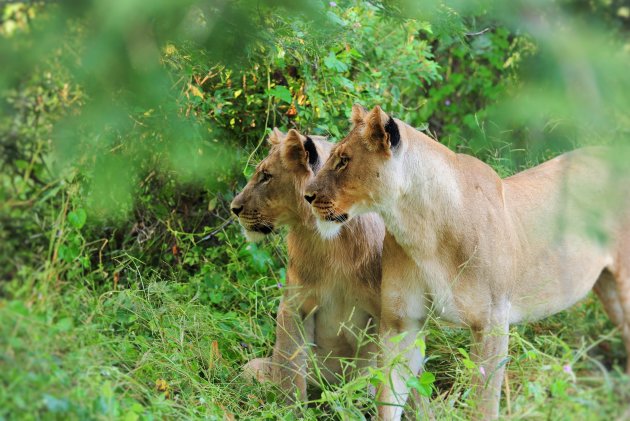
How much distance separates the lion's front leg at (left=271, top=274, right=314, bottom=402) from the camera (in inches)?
218

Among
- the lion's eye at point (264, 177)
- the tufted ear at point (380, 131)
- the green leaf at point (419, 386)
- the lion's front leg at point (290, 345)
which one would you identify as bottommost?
the lion's front leg at point (290, 345)

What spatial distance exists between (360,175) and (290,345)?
1269mm

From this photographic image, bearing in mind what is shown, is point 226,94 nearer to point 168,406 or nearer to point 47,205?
point 47,205

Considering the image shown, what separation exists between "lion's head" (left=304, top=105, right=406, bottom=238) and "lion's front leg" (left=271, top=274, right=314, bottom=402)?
0.79 metres

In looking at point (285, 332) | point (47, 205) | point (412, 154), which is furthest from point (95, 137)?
point (47, 205)

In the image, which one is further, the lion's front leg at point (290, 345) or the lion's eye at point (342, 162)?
the lion's front leg at point (290, 345)

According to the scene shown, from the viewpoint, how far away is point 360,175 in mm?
4902

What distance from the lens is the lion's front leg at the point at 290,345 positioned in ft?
18.2

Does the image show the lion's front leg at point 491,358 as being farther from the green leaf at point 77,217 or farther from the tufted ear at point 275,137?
the green leaf at point 77,217

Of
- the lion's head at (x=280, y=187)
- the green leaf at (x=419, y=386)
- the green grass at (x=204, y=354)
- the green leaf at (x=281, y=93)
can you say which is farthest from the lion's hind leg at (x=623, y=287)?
the green leaf at (x=281, y=93)

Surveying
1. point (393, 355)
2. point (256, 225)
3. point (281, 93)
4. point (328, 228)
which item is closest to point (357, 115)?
point (328, 228)

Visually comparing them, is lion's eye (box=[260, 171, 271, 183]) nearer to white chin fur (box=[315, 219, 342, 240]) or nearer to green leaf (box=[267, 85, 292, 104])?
white chin fur (box=[315, 219, 342, 240])

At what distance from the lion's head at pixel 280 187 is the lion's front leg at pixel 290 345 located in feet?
1.34

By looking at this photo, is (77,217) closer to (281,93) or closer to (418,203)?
(418,203)
